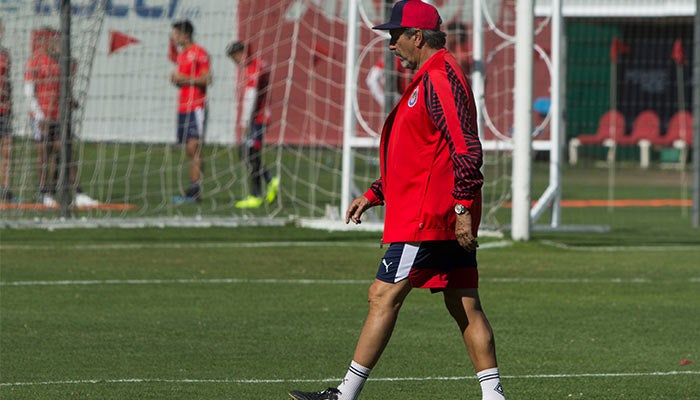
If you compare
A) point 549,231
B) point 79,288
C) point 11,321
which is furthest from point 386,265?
point 549,231

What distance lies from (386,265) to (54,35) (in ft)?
39.0

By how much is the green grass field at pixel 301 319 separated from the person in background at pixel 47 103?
7.03 ft

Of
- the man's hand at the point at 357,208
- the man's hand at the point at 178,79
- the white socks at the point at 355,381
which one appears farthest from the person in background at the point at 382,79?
the white socks at the point at 355,381

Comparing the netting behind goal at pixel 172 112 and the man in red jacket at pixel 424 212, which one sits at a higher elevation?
the netting behind goal at pixel 172 112

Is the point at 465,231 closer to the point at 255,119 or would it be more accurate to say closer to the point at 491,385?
the point at 491,385

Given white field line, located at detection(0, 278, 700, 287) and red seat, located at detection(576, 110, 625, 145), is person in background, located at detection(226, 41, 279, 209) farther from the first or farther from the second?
red seat, located at detection(576, 110, 625, 145)

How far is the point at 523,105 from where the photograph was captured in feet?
47.9

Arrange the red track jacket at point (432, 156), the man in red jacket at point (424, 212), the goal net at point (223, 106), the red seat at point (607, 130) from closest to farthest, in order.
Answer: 1. the red track jacket at point (432, 156)
2. the man in red jacket at point (424, 212)
3. the goal net at point (223, 106)
4. the red seat at point (607, 130)

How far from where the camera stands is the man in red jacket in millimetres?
6375

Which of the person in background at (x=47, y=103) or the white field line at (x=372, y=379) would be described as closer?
the white field line at (x=372, y=379)

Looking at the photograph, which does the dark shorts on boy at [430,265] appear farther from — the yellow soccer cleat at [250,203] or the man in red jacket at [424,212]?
the yellow soccer cleat at [250,203]

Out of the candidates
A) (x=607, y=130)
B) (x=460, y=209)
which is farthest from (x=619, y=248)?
(x=607, y=130)

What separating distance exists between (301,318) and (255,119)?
11047mm

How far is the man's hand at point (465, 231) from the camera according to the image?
6258mm
